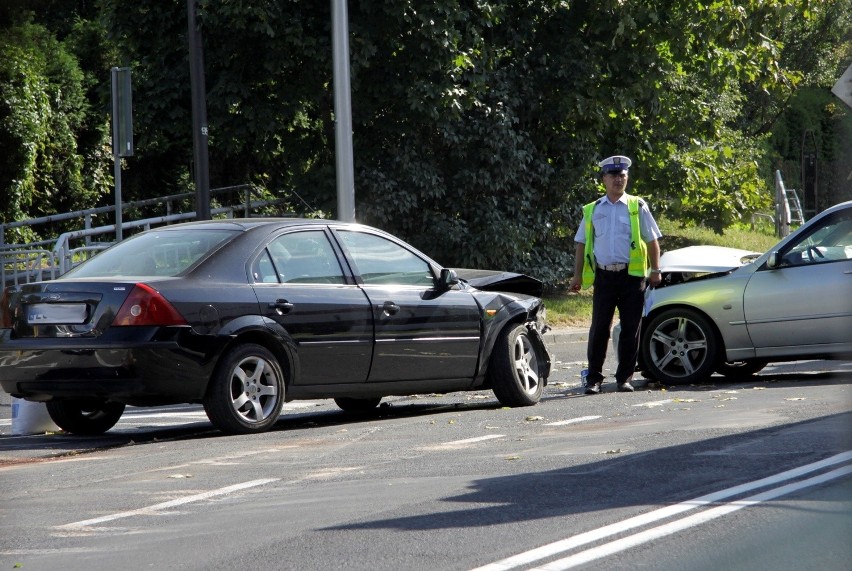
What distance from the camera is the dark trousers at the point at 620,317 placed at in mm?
11258

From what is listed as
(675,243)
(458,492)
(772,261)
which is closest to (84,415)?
(458,492)

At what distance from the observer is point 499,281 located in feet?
35.4

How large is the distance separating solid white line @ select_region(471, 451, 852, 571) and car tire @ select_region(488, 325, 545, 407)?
12.1 ft

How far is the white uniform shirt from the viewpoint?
36.8 feet

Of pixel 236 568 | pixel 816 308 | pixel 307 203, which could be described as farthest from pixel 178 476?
pixel 307 203

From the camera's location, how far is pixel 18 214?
1002 inches

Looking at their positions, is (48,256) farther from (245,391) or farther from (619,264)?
(245,391)

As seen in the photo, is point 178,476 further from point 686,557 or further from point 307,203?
point 307,203

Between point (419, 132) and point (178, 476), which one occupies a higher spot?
point (419, 132)

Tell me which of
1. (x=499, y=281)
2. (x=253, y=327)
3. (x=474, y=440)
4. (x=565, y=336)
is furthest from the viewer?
(x=565, y=336)

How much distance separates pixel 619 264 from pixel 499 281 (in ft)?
3.62

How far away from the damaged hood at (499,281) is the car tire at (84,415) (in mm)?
2806

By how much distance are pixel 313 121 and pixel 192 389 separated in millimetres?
14330

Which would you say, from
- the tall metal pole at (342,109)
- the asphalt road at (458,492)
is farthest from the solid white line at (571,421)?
the tall metal pole at (342,109)
